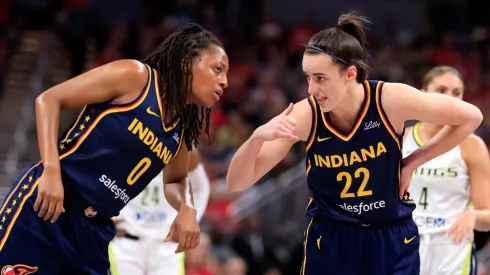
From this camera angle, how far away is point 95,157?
152 inches

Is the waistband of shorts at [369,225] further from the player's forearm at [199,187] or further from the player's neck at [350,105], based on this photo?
the player's forearm at [199,187]

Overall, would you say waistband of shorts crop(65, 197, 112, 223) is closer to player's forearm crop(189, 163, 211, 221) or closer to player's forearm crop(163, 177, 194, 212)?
player's forearm crop(163, 177, 194, 212)

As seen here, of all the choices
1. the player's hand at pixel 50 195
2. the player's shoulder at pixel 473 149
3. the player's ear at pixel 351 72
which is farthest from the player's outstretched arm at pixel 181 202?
the player's shoulder at pixel 473 149

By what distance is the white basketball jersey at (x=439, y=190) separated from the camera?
210 inches

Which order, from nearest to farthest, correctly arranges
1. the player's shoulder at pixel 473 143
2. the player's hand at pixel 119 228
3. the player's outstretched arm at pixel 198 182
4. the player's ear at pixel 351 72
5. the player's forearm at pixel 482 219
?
the player's ear at pixel 351 72, the player's forearm at pixel 482 219, the player's shoulder at pixel 473 143, the player's hand at pixel 119 228, the player's outstretched arm at pixel 198 182

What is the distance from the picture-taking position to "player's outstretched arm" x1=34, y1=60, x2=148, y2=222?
3684mm

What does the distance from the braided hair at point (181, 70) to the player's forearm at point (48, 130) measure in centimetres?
54

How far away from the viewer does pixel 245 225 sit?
932 centimetres

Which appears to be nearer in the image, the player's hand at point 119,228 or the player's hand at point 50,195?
the player's hand at point 50,195

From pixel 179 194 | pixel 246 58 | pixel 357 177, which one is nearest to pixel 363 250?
pixel 357 177

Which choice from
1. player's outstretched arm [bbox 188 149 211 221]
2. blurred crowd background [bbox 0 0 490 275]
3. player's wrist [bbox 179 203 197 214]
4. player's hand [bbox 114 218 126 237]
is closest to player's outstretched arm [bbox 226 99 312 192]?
player's wrist [bbox 179 203 197 214]

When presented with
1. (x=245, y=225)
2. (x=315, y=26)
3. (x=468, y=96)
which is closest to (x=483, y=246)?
(x=245, y=225)

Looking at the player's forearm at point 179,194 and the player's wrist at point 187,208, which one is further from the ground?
the player's forearm at point 179,194

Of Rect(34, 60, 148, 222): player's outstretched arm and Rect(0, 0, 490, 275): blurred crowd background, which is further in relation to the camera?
Rect(0, 0, 490, 275): blurred crowd background
